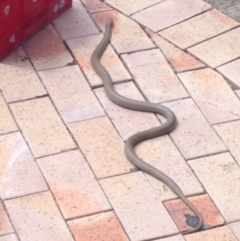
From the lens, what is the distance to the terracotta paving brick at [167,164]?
3.35 metres

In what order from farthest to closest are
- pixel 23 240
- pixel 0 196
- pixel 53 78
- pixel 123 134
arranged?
pixel 53 78
pixel 123 134
pixel 0 196
pixel 23 240

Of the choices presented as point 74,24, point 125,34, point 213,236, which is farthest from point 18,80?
point 213,236

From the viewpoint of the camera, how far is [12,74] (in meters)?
4.00

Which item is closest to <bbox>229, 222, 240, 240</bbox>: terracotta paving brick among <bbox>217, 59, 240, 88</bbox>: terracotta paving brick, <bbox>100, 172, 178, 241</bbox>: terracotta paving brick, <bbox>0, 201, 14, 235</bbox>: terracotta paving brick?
<bbox>100, 172, 178, 241</bbox>: terracotta paving brick

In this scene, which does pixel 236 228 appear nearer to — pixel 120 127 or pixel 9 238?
pixel 120 127

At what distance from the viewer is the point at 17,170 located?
3.42 metres

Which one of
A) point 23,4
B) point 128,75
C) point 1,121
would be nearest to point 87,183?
point 1,121

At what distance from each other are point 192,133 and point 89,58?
810 millimetres

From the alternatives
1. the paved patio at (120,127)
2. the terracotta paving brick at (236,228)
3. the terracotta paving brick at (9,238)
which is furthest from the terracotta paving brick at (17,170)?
the terracotta paving brick at (236,228)

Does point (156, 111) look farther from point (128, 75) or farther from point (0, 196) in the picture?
point (0, 196)

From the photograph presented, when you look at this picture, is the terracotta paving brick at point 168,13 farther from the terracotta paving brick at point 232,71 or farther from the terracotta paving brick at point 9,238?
the terracotta paving brick at point 9,238

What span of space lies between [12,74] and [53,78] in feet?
0.72

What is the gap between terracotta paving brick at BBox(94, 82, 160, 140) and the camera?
3682 millimetres

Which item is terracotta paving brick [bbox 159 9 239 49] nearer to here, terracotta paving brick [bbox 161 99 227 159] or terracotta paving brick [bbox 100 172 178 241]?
terracotta paving brick [bbox 161 99 227 159]
